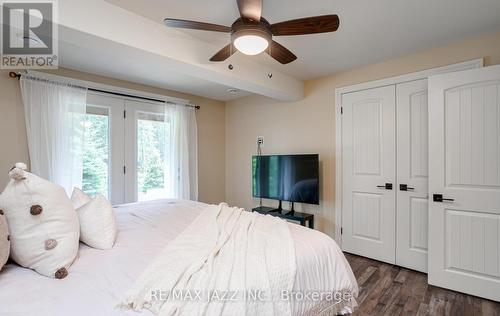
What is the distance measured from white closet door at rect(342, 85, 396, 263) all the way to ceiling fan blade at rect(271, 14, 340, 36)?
171 centimetres

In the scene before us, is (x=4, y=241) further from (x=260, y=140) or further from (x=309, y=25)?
(x=260, y=140)

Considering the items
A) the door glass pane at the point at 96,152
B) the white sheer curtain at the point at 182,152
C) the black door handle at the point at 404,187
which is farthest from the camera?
the white sheer curtain at the point at 182,152

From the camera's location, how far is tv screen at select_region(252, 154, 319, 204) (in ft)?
10.9

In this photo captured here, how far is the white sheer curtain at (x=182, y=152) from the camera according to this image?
387cm

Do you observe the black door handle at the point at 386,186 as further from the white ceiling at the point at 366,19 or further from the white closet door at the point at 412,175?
the white ceiling at the point at 366,19

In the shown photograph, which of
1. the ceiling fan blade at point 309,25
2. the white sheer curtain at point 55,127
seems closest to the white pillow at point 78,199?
the white sheer curtain at point 55,127

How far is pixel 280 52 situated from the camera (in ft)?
6.54

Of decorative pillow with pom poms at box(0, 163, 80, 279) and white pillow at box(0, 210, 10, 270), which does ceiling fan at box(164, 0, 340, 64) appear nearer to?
decorative pillow with pom poms at box(0, 163, 80, 279)

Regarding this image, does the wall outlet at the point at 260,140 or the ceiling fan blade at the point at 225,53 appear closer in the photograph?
the ceiling fan blade at the point at 225,53

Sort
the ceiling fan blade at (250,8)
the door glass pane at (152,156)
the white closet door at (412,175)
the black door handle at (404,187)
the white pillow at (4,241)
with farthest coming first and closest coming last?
the door glass pane at (152,156)
the black door handle at (404,187)
the white closet door at (412,175)
the ceiling fan blade at (250,8)
the white pillow at (4,241)

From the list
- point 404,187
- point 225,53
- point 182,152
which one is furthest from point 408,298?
point 182,152

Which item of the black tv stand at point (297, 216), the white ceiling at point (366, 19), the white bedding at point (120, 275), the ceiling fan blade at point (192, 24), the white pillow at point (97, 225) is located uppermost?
the white ceiling at point (366, 19)

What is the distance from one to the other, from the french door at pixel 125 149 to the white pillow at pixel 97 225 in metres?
1.88

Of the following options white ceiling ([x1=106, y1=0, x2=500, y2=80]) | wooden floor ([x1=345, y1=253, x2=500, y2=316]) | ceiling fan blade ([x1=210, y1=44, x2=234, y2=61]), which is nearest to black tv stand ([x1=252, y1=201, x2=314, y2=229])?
wooden floor ([x1=345, y1=253, x2=500, y2=316])
